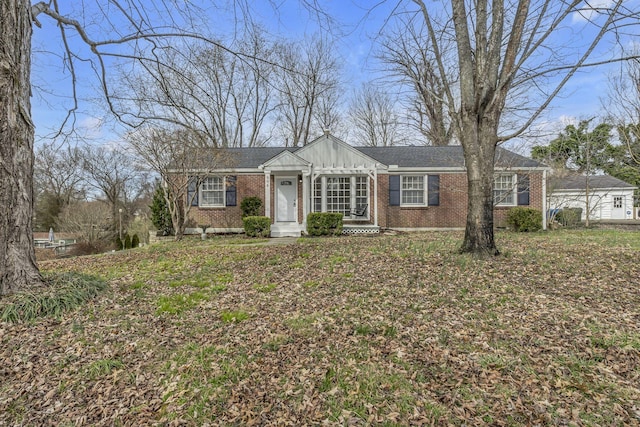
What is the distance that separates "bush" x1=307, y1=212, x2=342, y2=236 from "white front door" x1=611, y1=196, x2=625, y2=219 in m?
24.9

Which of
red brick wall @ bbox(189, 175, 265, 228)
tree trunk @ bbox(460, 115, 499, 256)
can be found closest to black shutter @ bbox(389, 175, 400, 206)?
red brick wall @ bbox(189, 175, 265, 228)

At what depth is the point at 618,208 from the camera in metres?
24.5

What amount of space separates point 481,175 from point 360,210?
762cm

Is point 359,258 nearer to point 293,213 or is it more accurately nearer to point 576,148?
point 293,213

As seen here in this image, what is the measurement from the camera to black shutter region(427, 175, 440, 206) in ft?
44.9

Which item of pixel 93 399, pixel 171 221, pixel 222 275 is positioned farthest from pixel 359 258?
pixel 171 221

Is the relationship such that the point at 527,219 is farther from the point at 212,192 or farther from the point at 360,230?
the point at 212,192

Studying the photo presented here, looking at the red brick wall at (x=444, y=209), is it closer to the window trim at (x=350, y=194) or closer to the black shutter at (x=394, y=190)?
the black shutter at (x=394, y=190)

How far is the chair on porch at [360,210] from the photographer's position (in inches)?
539

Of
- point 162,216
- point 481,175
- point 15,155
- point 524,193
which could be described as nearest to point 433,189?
point 524,193

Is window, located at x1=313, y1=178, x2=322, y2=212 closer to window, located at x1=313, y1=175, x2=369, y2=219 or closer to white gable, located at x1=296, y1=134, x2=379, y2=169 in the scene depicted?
window, located at x1=313, y1=175, x2=369, y2=219

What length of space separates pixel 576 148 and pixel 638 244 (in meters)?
20.9

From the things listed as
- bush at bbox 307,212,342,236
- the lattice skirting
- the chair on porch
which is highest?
the chair on porch

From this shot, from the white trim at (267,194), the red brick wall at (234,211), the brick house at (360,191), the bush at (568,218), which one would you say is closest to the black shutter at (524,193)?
the brick house at (360,191)
